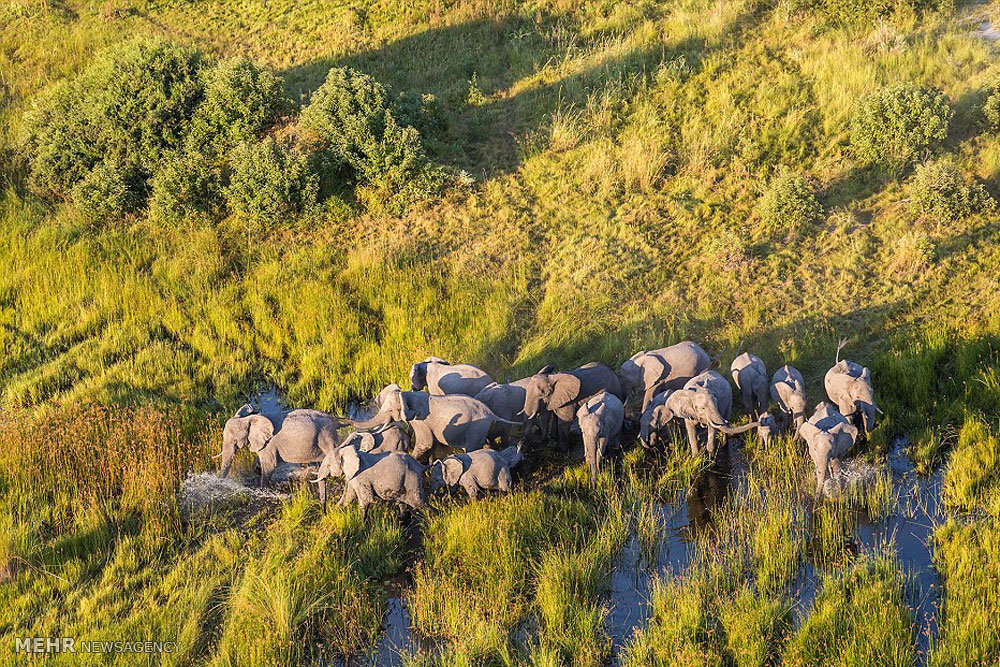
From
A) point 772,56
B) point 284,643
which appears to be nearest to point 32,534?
point 284,643

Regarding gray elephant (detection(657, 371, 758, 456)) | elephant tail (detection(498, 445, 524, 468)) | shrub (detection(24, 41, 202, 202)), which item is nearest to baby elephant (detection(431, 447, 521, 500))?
elephant tail (detection(498, 445, 524, 468))

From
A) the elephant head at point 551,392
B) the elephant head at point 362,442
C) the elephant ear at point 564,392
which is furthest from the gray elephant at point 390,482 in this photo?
the elephant ear at point 564,392

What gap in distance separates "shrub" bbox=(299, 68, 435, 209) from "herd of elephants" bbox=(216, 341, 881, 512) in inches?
210

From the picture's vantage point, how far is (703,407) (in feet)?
33.4

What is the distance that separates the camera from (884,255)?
13.5 m

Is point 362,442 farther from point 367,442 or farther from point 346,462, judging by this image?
point 346,462

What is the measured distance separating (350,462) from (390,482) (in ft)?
1.52

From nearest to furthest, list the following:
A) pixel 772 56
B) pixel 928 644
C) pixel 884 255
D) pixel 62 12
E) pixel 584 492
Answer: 1. pixel 928 644
2. pixel 584 492
3. pixel 884 255
4. pixel 772 56
5. pixel 62 12

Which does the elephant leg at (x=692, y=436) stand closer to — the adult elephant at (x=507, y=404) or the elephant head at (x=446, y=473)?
the adult elephant at (x=507, y=404)

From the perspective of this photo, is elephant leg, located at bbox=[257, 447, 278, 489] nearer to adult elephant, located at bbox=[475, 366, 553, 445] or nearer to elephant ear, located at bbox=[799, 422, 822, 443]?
adult elephant, located at bbox=[475, 366, 553, 445]

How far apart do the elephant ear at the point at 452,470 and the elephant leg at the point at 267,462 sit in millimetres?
1919

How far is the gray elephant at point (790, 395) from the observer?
33.9 ft

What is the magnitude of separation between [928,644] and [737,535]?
198 centimetres

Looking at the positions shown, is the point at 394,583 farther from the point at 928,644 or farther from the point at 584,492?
the point at 928,644
